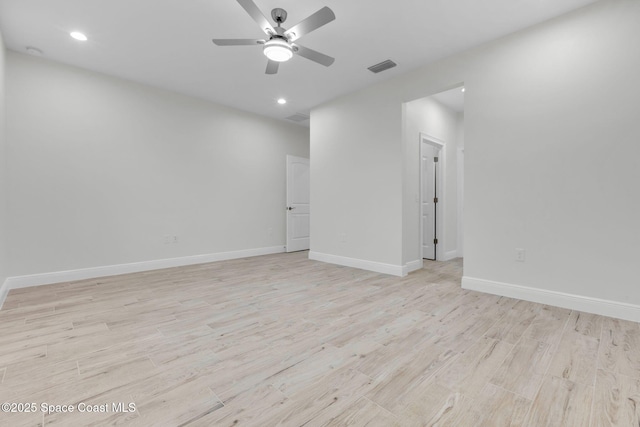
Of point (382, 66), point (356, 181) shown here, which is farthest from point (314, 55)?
point (356, 181)

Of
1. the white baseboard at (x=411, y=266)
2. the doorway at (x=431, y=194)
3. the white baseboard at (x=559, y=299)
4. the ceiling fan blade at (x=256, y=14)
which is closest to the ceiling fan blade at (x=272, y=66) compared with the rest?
the ceiling fan blade at (x=256, y=14)

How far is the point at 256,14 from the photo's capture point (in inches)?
87.2

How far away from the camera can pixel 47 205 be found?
368 cm

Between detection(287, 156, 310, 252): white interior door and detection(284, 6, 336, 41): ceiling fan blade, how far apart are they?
394 centimetres

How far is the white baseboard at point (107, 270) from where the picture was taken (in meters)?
3.49

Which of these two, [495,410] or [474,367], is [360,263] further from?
[495,410]

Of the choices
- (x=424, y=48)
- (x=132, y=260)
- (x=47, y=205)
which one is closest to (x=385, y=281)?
(x=424, y=48)

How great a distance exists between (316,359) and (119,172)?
161 inches

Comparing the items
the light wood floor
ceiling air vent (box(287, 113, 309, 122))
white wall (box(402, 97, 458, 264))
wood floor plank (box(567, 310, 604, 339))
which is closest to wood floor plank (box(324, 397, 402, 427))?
the light wood floor

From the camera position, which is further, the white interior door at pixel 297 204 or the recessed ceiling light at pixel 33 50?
the white interior door at pixel 297 204

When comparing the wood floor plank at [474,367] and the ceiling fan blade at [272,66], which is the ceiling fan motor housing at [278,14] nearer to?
the ceiling fan blade at [272,66]

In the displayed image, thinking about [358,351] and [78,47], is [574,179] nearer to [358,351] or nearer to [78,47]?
[358,351]

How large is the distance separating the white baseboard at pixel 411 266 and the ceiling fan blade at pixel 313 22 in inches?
125

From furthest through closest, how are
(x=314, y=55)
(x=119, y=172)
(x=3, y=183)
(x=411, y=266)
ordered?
A: (x=411, y=266) < (x=119, y=172) < (x=3, y=183) < (x=314, y=55)
